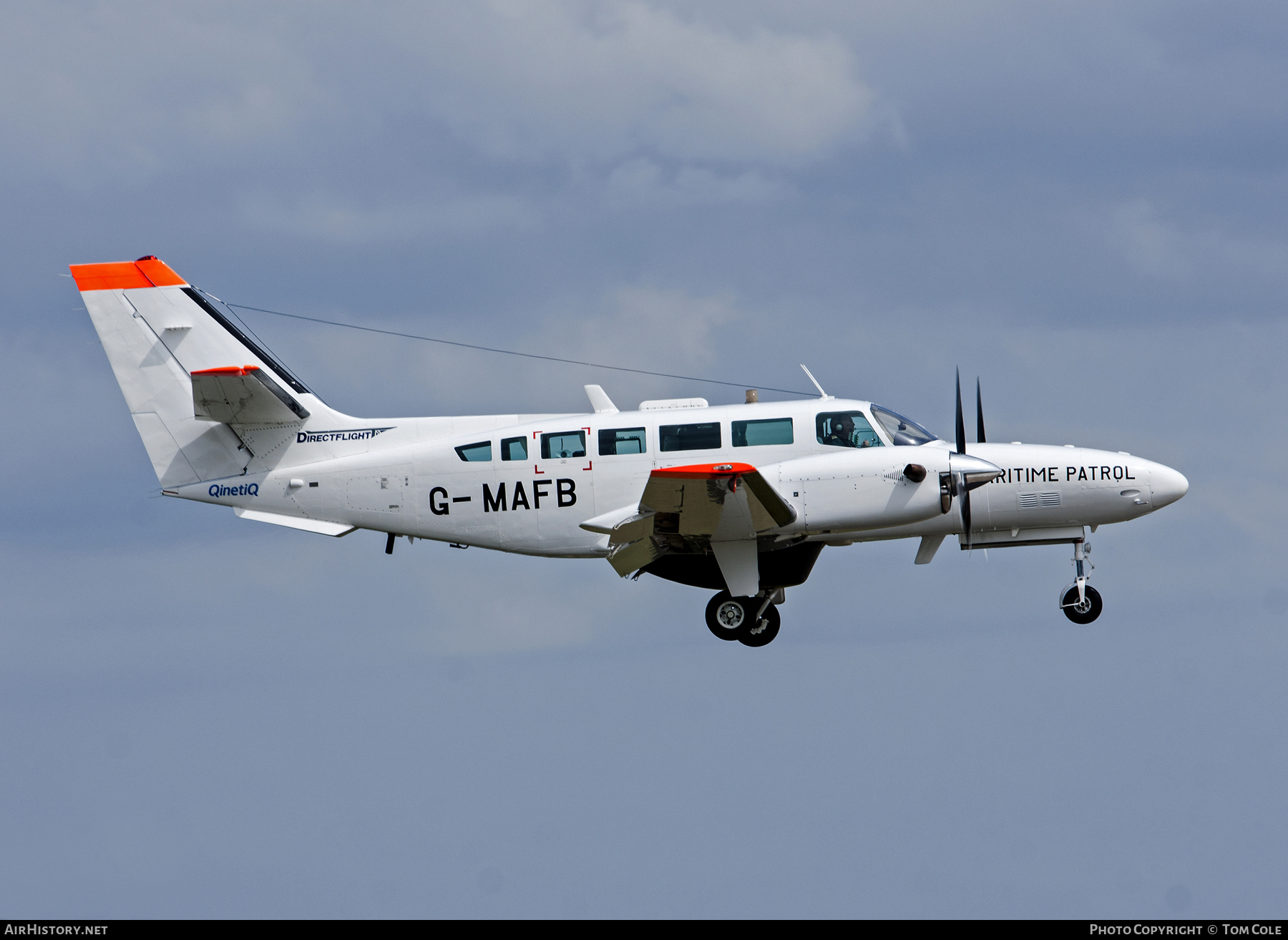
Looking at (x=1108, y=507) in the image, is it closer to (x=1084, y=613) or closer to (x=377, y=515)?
(x=1084, y=613)

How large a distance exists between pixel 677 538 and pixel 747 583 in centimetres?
120

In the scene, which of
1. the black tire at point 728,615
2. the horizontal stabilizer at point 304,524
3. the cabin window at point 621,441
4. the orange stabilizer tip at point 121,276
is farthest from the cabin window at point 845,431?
the orange stabilizer tip at point 121,276

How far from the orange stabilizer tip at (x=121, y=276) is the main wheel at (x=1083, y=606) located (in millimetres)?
14595

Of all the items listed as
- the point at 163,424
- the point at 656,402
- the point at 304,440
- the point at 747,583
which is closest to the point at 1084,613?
the point at 747,583

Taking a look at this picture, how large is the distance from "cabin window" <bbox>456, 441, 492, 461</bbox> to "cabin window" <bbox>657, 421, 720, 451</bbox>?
254 centimetres

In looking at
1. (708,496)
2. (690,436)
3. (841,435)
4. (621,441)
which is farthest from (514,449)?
(841,435)

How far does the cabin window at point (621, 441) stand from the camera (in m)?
19.1

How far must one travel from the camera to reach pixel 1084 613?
1925cm

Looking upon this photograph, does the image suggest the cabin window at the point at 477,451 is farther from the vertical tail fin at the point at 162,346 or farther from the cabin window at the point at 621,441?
the vertical tail fin at the point at 162,346

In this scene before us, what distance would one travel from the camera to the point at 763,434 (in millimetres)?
18781

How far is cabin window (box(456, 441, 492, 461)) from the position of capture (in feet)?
64.1

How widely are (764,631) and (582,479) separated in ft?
11.5

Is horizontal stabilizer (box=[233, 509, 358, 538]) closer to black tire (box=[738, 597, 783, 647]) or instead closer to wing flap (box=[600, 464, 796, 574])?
wing flap (box=[600, 464, 796, 574])

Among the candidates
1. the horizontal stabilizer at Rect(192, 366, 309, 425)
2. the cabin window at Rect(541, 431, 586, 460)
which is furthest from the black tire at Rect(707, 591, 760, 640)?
the horizontal stabilizer at Rect(192, 366, 309, 425)
